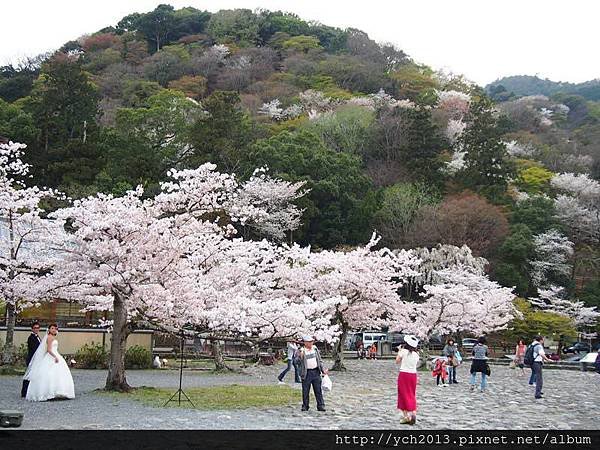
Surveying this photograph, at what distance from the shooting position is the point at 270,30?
303 ft

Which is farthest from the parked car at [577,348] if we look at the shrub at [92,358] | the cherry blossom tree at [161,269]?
the cherry blossom tree at [161,269]

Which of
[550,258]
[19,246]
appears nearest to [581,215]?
[550,258]

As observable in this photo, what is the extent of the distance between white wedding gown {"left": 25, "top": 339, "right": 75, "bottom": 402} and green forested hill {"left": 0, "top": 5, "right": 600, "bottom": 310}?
2607 cm

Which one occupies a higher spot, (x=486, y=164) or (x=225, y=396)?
(x=486, y=164)

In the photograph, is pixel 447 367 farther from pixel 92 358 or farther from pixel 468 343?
pixel 468 343

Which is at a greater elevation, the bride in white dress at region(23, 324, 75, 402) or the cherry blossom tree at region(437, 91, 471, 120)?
the cherry blossom tree at region(437, 91, 471, 120)

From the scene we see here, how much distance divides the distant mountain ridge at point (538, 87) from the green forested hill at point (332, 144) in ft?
146

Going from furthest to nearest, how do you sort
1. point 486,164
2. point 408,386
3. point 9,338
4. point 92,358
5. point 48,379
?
point 486,164 → point 92,358 → point 9,338 → point 48,379 → point 408,386

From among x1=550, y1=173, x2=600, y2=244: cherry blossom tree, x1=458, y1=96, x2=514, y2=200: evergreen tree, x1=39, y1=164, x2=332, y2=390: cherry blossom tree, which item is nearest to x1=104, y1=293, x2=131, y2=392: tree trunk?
x1=39, y1=164, x2=332, y2=390: cherry blossom tree

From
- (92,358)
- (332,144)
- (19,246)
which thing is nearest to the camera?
(19,246)

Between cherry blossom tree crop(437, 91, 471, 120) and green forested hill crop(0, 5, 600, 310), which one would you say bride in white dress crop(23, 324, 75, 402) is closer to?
green forested hill crop(0, 5, 600, 310)

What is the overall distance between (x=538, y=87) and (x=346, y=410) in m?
138

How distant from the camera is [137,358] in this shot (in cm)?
2259

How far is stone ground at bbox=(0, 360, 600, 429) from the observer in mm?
10273
